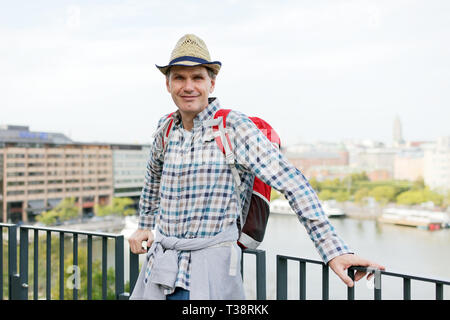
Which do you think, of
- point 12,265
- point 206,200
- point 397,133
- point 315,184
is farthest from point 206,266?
point 397,133

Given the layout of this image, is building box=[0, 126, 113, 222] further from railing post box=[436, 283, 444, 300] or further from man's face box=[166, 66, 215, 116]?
railing post box=[436, 283, 444, 300]

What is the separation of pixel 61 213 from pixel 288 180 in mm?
38116

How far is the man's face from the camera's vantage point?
1.17 meters

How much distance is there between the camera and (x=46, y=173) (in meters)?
38.4

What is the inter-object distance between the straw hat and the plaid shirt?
0.12 metres

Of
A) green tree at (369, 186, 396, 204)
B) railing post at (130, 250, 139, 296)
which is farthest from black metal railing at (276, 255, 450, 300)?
green tree at (369, 186, 396, 204)

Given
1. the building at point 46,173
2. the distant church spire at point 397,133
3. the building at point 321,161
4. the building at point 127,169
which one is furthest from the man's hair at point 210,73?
the distant church spire at point 397,133

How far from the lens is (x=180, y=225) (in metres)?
1.14

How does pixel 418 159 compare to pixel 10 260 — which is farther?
pixel 418 159

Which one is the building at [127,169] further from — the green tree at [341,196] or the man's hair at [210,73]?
the man's hair at [210,73]

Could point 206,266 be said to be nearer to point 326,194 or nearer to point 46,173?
point 46,173
